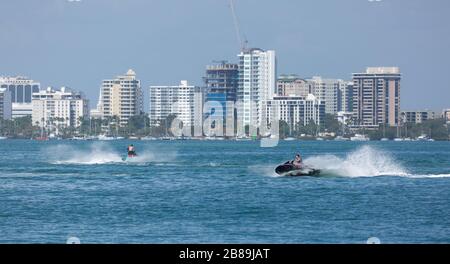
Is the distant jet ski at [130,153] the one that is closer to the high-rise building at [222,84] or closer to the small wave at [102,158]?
Answer: the small wave at [102,158]

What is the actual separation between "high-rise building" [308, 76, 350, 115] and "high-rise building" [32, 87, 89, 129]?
→ 120ft

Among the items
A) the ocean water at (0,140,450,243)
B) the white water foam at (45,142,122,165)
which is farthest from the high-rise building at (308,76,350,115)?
the ocean water at (0,140,450,243)

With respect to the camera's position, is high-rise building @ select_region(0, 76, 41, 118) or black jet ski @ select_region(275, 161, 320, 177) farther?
high-rise building @ select_region(0, 76, 41, 118)

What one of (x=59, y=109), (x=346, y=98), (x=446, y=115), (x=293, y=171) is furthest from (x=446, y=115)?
(x=293, y=171)

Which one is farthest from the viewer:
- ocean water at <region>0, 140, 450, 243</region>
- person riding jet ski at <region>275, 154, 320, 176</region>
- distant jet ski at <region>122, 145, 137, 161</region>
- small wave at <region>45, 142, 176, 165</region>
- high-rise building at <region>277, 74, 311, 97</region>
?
high-rise building at <region>277, 74, 311, 97</region>

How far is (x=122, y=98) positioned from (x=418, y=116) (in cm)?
4379

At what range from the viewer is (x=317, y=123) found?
153875mm

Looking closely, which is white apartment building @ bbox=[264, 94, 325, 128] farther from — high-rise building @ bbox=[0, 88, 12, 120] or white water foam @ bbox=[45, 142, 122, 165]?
white water foam @ bbox=[45, 142, 122, 165]

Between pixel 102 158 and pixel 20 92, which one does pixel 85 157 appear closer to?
pixel 102 158

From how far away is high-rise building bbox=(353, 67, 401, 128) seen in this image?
458ft

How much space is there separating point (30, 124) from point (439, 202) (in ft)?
477

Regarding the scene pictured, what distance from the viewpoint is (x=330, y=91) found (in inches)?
6304
